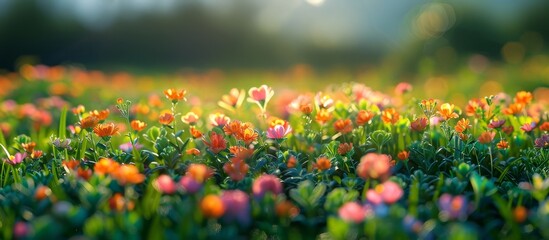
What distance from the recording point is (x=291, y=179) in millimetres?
2072

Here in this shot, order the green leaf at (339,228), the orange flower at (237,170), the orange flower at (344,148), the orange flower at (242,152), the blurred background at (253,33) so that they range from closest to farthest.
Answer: the green leaf at (339,228)
the orange flower at (237,170)
the orange flower at (242,152)
the orange flower at (344,148)
the blurred background at (253,33)

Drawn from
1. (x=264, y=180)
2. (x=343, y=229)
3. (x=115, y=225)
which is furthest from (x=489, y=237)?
(x=115, y=225)

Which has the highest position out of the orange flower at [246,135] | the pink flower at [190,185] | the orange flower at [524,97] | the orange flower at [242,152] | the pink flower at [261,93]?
the orange flower at [524,97]

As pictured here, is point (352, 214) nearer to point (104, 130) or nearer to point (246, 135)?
point (246, 135)

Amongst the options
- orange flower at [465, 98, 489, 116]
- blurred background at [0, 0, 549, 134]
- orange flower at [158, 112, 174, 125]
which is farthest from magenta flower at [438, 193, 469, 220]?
blurred background at [0, 0, 549, 134]

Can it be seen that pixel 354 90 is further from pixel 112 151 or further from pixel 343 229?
pixel 343 229

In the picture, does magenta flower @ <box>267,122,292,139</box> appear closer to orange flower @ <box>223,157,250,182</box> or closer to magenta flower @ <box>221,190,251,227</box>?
orange flower @ <box>223,157,250,182</box>

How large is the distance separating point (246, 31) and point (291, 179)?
11.0 m

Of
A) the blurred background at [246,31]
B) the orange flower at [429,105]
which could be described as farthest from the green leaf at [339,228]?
the blurred background at [246,31]

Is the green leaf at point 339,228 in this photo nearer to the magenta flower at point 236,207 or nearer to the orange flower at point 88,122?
the magenta flower at point 236,207

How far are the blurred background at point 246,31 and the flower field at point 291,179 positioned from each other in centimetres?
839

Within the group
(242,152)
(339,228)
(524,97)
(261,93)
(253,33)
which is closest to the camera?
(339,228)

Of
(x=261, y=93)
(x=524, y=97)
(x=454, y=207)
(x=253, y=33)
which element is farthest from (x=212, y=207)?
(x=253, y=33)

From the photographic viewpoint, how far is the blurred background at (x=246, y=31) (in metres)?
11.4
